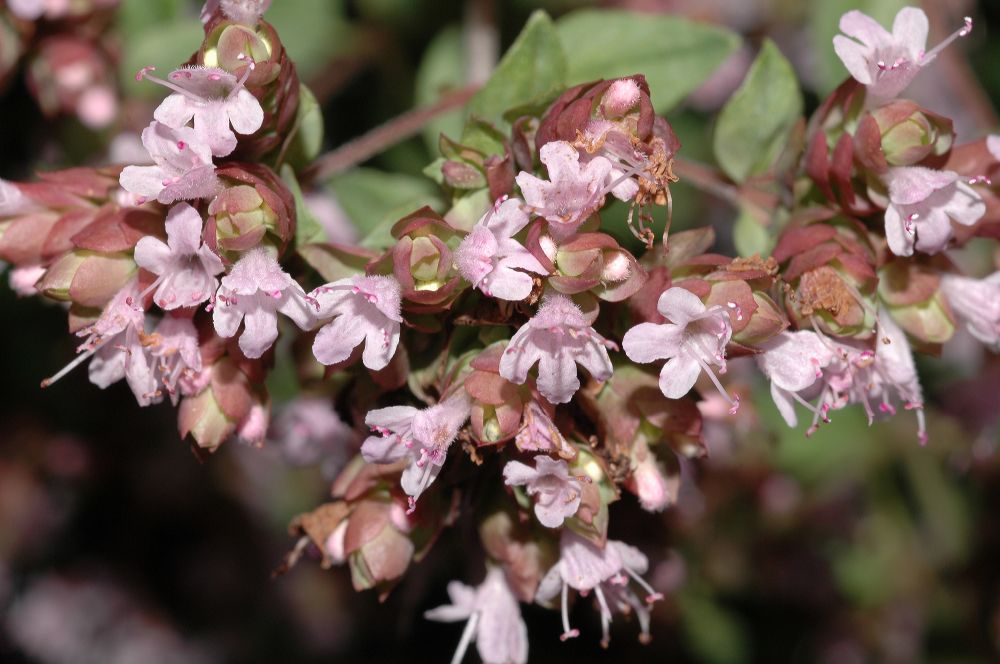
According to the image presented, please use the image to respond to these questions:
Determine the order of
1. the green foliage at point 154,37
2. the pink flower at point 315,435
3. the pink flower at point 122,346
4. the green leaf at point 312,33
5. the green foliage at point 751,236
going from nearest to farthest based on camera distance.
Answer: the pink flower at point 122,346 < the green foliage at point 751,236 < the pink flower at point 315,435 < the green foliage at point 154,37 < the green leaf at point 312,33

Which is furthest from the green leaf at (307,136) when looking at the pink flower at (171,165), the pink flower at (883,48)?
the pink flower at (883,48)

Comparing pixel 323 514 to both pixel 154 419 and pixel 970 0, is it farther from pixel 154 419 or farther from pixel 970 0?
pixel 970 0

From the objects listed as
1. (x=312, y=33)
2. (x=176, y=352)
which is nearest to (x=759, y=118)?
(x=176, y=352)

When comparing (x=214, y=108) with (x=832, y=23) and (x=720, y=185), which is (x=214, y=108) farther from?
(x=832, y=23)

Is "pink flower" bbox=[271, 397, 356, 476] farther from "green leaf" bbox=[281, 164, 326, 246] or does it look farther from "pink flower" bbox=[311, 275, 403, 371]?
"pink flower" bbox=[311, 275, 403, 371]

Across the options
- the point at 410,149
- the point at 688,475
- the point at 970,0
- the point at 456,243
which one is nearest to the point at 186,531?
the point at 410,149

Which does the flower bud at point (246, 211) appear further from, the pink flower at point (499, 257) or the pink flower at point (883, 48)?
the pink flower at point (883, 48)

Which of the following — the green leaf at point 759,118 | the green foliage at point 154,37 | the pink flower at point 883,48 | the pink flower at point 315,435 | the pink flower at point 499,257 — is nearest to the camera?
the pink flower at point 499,257
